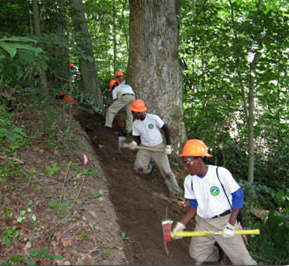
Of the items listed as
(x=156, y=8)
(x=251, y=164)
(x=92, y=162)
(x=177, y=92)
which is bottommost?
(x=251, y=164)

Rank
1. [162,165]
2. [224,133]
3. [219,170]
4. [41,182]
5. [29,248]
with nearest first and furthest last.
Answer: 1. [29,248]
2. [219,170]
3. [41,182]
4. [162,165]
5. [224,133]

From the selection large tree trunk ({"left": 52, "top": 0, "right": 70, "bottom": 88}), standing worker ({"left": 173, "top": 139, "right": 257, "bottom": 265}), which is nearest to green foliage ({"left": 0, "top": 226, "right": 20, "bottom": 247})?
standing worker ({"left": 173, "top": 139, "right": 257, "bottom": 265})

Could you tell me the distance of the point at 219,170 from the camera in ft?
12.5

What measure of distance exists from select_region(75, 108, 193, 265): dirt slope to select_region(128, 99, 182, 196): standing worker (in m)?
0.26

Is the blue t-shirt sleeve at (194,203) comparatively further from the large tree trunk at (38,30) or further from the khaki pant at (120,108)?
the khaki pant at (120,108)

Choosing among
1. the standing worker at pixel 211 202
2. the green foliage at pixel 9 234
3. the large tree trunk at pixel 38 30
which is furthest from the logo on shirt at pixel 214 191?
the large tree trunk at pixel 38 30

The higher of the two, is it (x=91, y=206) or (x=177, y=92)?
(x=177, y=92)

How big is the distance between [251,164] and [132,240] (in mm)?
5506

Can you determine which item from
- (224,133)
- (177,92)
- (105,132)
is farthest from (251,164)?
(105,132)

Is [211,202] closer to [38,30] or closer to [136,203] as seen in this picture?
[136,203]

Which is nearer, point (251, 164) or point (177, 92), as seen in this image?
point (177, 92)

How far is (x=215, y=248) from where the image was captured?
14.6ft

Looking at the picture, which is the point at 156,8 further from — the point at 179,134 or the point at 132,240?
the point at 132,240

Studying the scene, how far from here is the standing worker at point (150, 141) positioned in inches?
244
